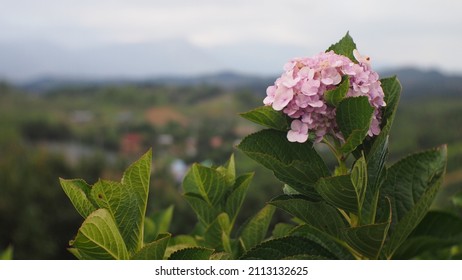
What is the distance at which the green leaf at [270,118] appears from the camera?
3.44 feet

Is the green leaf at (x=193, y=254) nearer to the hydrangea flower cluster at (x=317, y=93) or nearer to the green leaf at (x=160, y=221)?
the hydrangea flower cluster at (x=317, y=93)

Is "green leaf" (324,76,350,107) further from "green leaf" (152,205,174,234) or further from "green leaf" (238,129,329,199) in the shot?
"green leaf" (152,205,174,234)

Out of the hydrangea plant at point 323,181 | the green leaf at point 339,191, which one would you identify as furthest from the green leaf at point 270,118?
the green leaf at point 339,191

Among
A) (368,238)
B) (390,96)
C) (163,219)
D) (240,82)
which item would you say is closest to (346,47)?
(390,96)

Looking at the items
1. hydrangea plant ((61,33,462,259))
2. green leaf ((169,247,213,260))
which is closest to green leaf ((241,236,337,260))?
hydrangea plant ((61,33,462,259))

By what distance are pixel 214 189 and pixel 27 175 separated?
18.6 metres

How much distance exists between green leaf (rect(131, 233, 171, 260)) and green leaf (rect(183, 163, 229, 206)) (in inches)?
10.2

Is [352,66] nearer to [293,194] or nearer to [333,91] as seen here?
[333,91]

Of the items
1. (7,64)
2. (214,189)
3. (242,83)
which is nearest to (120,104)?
(242,83)

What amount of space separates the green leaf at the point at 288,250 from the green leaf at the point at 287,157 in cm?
10

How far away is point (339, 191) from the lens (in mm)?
1005

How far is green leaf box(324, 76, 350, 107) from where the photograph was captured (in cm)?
101

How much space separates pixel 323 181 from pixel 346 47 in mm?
293

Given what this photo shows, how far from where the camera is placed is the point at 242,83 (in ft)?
127
